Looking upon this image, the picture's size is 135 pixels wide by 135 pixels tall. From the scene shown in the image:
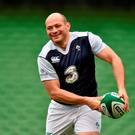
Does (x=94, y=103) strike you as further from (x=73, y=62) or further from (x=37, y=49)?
Answer: (x=37, y=49)

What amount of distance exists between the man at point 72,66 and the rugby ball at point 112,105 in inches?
11.4

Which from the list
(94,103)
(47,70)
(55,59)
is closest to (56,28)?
(55,59)

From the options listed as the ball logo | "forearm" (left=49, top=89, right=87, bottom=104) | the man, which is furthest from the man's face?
the ball logo

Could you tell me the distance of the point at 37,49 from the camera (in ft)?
35.5

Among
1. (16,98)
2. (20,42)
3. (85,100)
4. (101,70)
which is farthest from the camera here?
(20,42)

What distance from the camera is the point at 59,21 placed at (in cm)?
644

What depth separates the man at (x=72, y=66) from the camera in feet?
21.2

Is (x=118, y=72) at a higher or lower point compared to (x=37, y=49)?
higher

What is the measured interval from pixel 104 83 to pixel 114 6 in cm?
Answer: 389

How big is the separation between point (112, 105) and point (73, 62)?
580 mm

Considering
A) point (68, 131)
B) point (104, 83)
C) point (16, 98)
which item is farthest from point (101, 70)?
point (68, 131)

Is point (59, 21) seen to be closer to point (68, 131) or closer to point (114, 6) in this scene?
point (68, 131)

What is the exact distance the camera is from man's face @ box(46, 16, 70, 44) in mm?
6402

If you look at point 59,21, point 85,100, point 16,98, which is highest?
point 59,21
